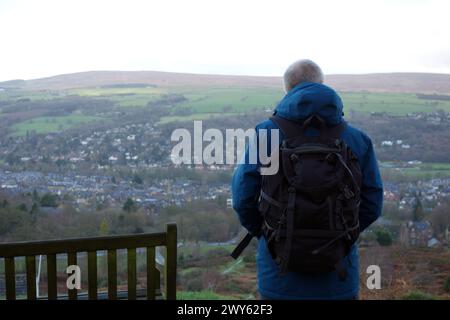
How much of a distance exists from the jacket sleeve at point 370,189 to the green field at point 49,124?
4.12m

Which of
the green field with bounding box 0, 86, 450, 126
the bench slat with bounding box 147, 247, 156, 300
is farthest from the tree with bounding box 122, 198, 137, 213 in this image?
the bench slat with bounding box 147, 247, 156, 300

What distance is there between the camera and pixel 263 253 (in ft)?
7.63

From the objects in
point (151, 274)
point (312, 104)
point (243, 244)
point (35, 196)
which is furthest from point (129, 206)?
point (312, 104)

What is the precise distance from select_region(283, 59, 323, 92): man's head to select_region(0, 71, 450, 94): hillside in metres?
3.30

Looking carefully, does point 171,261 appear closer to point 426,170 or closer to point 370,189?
point 370,189

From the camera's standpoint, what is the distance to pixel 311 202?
2.10m

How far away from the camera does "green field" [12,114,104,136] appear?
561cm

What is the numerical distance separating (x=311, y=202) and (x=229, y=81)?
441 cm

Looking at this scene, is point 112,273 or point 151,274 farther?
point 151,274

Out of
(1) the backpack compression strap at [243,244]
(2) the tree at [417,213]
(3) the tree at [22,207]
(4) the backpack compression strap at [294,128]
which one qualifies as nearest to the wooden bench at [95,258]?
(1) the backpack compression strap at [243,244]

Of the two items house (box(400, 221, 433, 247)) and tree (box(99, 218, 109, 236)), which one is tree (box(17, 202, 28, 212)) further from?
house (box(400, 221, 433, 247))

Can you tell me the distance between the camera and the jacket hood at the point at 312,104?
7.21 ft
